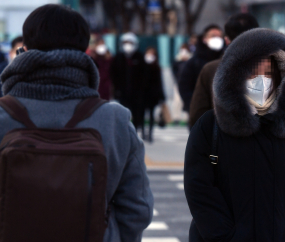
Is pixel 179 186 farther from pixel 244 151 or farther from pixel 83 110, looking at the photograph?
pixel 83 110

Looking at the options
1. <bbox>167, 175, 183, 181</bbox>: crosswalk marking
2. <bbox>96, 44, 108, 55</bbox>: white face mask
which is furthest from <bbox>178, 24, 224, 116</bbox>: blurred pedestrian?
<bbox>96, 44, 108, 55</bbox>: white face mask

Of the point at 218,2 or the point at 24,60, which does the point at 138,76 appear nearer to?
the point at 24,60

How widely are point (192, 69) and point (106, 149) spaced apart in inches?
186

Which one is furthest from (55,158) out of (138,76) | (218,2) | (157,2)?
(157,2)

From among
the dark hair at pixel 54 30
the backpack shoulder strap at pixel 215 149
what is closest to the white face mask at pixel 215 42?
the backpack shoulder strap at pixel 215 149

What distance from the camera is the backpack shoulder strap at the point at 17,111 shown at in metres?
2.21

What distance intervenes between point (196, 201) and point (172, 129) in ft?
40.4

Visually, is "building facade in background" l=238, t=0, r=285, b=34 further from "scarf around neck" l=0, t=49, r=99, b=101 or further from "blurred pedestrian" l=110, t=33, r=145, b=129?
"scarf around neck" l=0, t=49, r=99, b=101

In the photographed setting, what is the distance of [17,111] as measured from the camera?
222 cm

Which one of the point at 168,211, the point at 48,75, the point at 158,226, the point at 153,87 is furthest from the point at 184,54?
the point at 48,75

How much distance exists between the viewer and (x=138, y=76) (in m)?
11.8

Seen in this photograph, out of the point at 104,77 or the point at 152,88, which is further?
the point at 152,88

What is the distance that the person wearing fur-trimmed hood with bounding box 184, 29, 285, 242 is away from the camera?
2.66m

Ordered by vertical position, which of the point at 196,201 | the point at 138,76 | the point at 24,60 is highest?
the point at 24,60
